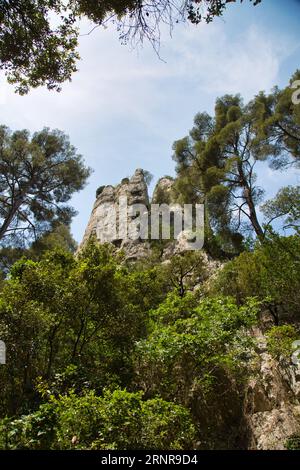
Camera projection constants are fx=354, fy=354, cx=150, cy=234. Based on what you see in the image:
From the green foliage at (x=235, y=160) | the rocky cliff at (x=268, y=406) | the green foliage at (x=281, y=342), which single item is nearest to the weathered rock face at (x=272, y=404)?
the rocky cliff at (x=268, y=406)

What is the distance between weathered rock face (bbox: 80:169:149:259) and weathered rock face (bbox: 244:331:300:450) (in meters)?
15.3

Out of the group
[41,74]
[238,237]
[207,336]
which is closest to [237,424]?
[207,336]

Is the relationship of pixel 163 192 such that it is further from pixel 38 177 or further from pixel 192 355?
pixel 192 355

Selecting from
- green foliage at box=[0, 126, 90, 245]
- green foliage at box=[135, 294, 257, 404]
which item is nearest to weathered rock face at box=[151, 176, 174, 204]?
green foliage at box=[0, 126, 90, 245]

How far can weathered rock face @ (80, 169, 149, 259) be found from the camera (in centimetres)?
2475

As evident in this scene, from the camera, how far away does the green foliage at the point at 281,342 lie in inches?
342

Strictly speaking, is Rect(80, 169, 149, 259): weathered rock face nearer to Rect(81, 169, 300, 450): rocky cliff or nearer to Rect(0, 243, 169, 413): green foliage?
Rect(81, 169, 300, 450): rocky cliff

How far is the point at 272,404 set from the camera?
801 cm

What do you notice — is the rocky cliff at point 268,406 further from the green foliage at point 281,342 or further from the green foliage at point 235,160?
the green foliage at point 235,160

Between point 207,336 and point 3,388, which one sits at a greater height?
point 207,336

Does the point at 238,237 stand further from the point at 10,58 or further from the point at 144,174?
the point at 144,174

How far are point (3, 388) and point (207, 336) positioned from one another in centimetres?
432

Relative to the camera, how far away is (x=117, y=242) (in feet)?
85.0
